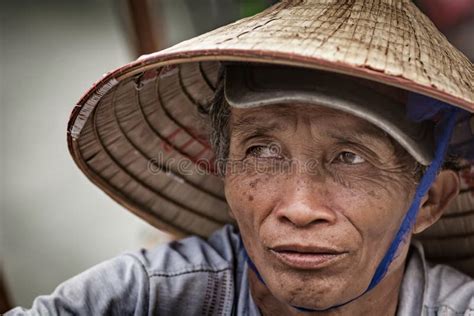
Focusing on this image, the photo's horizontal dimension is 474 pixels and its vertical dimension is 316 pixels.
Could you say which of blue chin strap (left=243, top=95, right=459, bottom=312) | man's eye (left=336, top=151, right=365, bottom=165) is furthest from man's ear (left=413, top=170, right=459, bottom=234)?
man's eye (left=336, top=151, right=365, bottom=165)

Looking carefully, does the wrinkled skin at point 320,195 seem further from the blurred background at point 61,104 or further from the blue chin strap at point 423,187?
the blurred background at point 61,104

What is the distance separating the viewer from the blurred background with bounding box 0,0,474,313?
3434 mm

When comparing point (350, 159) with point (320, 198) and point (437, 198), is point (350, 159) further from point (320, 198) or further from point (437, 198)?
point (437, 198)

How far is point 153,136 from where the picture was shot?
2152 mm

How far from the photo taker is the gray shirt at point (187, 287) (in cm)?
190

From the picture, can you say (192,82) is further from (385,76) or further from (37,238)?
(37,238)

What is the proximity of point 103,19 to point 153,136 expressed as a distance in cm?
247

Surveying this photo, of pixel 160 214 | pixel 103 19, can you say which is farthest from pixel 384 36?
pixel 103 19

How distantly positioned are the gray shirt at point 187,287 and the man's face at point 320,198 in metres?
0.35

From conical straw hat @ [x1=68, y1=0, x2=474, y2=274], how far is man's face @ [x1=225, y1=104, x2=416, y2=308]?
0.22 meters

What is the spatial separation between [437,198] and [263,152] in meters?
0.55

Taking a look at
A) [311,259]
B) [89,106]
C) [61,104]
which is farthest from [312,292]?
[61,104]

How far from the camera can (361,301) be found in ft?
6.02

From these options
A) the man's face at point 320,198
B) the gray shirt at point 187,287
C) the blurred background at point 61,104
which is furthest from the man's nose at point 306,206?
the blurred background at point 61,104
